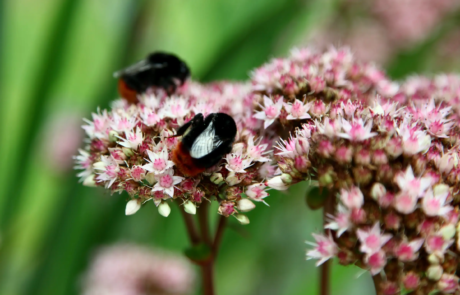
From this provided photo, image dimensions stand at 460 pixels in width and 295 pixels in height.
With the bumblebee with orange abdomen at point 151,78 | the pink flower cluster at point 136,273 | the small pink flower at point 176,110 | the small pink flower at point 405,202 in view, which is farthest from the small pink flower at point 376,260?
the pink flower cluster at point 136,273

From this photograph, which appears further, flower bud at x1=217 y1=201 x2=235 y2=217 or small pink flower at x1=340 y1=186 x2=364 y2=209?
flower bud at x1=217 y1=201 x2=235 y2=217

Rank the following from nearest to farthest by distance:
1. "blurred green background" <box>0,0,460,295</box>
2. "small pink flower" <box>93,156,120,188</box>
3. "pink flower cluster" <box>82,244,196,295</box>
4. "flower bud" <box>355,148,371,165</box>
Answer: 1. "flower bud" <box>355,148,371,165</box>
2. "small pink flower" <box>93,156,120,188</box>
3. "pink flower cluster" <box>82,244,196,295</box>
4. "blurred green background" <box>0,0,460,295</box>

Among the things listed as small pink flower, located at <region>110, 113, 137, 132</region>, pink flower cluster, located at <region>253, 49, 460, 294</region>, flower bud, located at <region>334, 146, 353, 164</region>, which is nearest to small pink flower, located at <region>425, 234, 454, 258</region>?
pink flower cluster, located at <region>253, 49, 460, 294</region>

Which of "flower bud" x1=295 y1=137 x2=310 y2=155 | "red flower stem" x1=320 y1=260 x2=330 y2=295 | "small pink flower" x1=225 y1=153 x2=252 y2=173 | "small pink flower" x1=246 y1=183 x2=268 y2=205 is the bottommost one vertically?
"red flower stem" x1=320 y1=260 x2=330 y2=295

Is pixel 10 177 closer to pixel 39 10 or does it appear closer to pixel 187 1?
pixel 187 1

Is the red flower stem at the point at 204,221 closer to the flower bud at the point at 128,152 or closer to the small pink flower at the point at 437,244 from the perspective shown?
the flower bud at the point at 128,152

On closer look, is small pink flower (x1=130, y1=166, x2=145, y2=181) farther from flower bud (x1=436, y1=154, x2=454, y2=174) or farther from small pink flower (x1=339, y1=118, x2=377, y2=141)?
flower bud (x1=436, y1=154, x2=454, y2=174)
